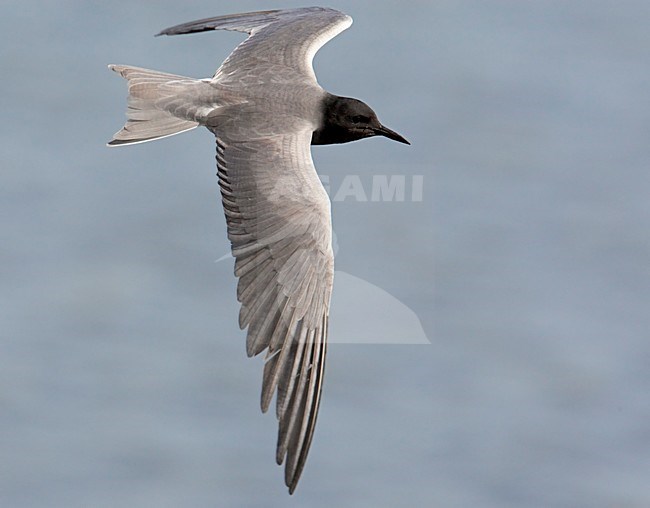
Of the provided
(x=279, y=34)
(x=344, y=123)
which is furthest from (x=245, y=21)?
(x=344, y=123)

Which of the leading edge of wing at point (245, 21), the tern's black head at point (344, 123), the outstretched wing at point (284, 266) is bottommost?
the outstretched wing at point (284, 266)

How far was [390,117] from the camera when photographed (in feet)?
52.0

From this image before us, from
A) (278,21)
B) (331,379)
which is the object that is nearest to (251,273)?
(278,21)

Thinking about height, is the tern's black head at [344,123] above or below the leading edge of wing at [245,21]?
below

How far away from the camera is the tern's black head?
9430mm

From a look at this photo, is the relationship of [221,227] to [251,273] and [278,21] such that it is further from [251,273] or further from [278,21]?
[251,273]

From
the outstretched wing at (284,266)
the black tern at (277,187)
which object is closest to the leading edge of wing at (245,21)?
the black tern at (277,187)

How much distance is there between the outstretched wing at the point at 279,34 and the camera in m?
9.79

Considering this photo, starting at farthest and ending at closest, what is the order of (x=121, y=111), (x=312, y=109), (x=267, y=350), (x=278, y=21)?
(x=121, y=111)
(x=278, y=21)
(x=312, y=109)
(x=267, y=350)

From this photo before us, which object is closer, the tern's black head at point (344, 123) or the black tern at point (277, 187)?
the black tern at point (277, 187)

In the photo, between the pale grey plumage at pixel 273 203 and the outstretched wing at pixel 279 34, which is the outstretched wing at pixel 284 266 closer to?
the pale grey plumage at pixel 273 203

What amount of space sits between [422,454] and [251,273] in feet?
17.9

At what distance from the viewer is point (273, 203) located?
891 cm

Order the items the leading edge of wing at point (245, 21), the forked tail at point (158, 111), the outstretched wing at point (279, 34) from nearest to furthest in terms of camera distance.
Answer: the forked tail at point (158, 111)
the outstretched wing at point (279, 34)
the leading edge of wing at point (245, 21)
